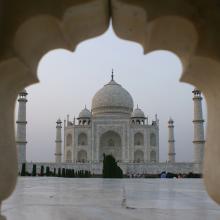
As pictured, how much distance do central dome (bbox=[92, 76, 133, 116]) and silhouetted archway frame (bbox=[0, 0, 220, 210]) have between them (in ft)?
96.4

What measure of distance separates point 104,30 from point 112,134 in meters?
29.5

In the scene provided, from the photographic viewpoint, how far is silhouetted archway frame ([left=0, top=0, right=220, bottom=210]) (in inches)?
70.4

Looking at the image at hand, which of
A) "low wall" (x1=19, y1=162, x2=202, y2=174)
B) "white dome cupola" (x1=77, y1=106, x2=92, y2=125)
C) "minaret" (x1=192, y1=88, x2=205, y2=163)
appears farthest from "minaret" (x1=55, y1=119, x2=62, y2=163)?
"minaret" (x1=192, y1=88, x2=205, y2=163)

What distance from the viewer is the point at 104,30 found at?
212 cm

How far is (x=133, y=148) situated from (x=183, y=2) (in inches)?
1124

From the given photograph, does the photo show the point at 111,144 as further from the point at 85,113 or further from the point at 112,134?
the point at 85,113

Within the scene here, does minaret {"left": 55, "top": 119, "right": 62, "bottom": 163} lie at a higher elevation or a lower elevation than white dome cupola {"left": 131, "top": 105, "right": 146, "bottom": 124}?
lower

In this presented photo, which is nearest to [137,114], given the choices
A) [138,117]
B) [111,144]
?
[138,117]

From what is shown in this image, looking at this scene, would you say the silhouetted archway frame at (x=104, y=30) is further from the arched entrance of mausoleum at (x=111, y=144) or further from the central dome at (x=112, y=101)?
the central dome at (x=112, y=101)

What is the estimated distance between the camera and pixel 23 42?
6.20 feet

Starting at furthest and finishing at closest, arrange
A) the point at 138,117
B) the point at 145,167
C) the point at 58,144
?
the point at 138,117, the point at 58,144, the point at 145,167

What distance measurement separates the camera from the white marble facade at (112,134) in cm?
3016

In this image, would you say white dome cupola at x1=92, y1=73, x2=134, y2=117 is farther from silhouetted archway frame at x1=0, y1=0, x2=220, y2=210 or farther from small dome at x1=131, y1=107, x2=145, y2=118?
silhouetted archway frame at x1=0, y1=0, x2=220, y2=210

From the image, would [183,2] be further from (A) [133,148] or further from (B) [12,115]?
(A) [133,148]
